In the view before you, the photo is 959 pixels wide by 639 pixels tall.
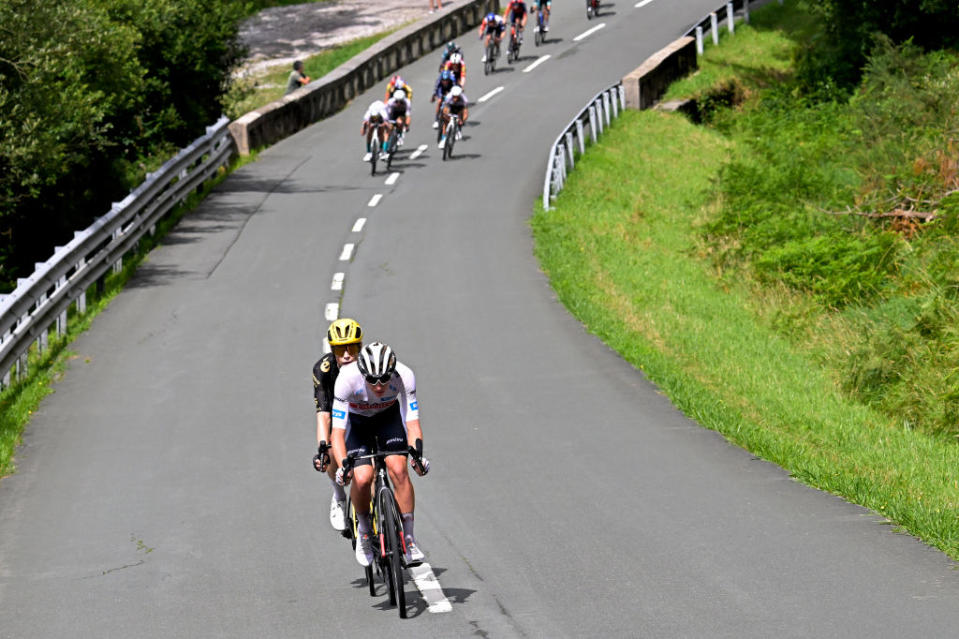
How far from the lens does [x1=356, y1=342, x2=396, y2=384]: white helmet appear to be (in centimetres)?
828

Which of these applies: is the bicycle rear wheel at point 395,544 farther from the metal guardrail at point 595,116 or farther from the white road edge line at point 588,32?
the white road edge line at point 588,32

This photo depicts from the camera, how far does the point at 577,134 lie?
32.8 metres

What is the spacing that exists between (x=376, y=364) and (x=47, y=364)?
10.1 meters

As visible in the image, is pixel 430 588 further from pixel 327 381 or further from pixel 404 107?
pixel 404 107

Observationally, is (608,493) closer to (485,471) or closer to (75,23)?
(485,471)

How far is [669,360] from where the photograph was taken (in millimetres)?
16656

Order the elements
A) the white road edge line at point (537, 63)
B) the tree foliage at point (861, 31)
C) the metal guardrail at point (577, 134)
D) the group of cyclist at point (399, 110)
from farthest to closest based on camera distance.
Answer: the white road edge line at point (537, 63) < the tree foliage at point (861, 31) < the group of cyclist at point (399, 110) < the metal guardrail at point (577, 134)

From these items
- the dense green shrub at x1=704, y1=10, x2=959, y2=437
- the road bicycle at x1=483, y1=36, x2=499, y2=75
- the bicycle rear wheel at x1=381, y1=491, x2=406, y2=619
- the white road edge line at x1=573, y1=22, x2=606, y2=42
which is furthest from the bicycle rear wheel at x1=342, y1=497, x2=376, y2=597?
the white road edge line at x1=573, y1=22, x2=606, y2=42

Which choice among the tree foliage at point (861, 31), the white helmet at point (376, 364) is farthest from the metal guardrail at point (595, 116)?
the white helmet at point (376, 364)

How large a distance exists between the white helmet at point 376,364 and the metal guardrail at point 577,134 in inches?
727

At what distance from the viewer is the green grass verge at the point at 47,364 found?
1419cm

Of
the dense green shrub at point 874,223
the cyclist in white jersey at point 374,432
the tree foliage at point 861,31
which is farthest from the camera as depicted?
the tree foliage at point 861,31

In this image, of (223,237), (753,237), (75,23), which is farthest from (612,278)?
(75,23)

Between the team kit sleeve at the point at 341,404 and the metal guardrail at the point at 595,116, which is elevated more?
the team kit sleeve at the point at 341,404
